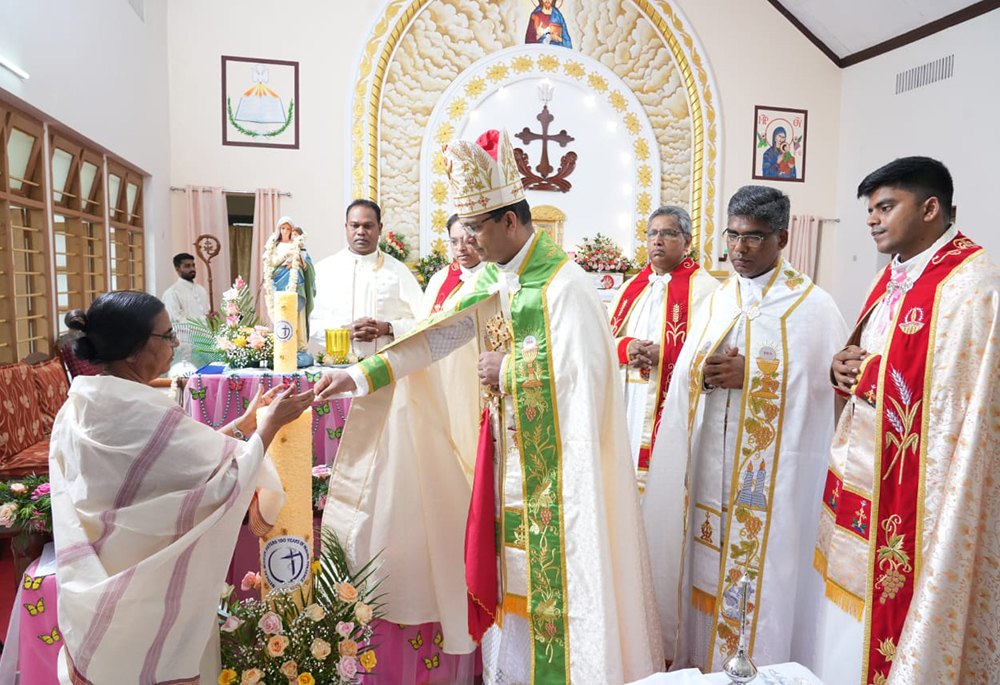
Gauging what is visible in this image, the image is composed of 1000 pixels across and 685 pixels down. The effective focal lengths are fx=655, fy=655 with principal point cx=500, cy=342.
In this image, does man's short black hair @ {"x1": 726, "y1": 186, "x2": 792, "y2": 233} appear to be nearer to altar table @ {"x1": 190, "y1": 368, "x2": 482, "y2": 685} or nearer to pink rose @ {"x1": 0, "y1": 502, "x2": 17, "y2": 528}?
altar table @ {"x1": 190, "y1": 368, "x2": 482, "y2": 685}

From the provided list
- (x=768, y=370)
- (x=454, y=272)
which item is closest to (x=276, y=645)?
(x=768, y=370)

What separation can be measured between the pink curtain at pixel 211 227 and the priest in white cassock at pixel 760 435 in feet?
25.5

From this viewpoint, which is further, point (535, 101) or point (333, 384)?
point (535, 101)

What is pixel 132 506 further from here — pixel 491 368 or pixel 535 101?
pixel 535 101

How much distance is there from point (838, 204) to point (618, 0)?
16.1 feet

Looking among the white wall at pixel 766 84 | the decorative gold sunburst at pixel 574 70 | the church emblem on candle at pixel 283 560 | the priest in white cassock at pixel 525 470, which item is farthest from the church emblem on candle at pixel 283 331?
the white wall at pixel 766 84

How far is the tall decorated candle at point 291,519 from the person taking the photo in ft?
7.22

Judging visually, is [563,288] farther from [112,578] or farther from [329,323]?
[329,323]

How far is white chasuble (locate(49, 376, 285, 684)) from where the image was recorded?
172 centimetres

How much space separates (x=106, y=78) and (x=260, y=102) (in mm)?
2517

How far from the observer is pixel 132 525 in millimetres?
1751

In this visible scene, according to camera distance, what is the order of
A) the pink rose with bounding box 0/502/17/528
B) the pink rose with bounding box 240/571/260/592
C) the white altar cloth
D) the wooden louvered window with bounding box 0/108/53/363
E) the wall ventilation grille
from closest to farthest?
the white altar cloth, the pink rose with bounding box 240/571/260/592, the pink rose with bounding box 0/502/17/528, the wooden louvered window with bounding box 0/108/53/363, the wall ventilation grille

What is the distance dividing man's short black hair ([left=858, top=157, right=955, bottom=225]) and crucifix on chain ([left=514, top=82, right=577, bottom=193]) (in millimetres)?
8079

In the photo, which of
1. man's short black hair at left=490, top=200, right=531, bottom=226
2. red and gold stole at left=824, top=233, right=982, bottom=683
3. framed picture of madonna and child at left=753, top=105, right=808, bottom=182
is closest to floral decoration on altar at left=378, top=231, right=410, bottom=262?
framed picture of madonna and child at left=753, top=105, right=808, bottom=182
